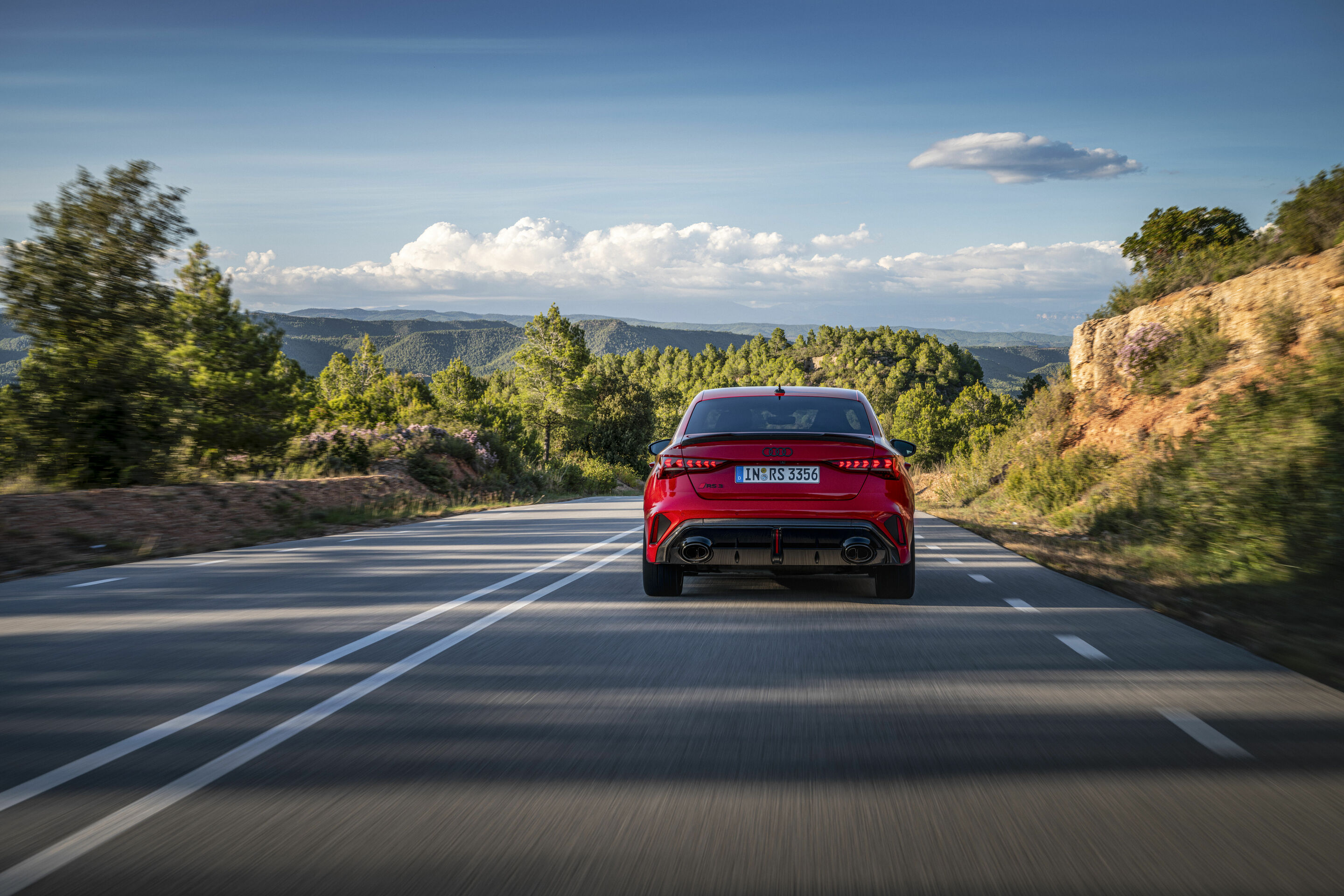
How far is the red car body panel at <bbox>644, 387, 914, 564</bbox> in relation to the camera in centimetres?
786

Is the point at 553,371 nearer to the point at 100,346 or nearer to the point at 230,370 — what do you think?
the point at 230,370

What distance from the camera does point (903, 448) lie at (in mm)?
9141

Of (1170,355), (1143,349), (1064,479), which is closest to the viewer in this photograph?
(1064,479)

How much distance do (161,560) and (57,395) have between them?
690 centimetres

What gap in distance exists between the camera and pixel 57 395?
16328 mm

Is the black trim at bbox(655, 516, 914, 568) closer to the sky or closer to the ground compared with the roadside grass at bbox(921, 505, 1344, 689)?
closer to the sky

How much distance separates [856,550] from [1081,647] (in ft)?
6.08

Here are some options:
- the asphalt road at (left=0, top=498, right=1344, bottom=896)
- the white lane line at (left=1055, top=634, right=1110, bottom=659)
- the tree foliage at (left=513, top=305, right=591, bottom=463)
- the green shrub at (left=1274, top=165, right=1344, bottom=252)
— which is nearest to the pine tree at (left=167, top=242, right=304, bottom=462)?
the asphalt road at (left=0, top=498, right=1344, bottom=896)

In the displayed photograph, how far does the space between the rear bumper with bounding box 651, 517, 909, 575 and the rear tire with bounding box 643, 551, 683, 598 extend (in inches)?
21.2

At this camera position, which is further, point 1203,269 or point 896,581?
point 1203,269

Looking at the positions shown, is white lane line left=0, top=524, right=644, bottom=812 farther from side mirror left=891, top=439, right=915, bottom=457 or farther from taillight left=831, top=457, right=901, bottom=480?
side mirror left=891, top=439, right=915, bottom=457

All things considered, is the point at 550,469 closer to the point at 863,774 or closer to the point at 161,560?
the point at 161,560

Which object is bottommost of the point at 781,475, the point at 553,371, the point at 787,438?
the point at 553,371

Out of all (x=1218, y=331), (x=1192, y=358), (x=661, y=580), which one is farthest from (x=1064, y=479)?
(x=661, y=580)
